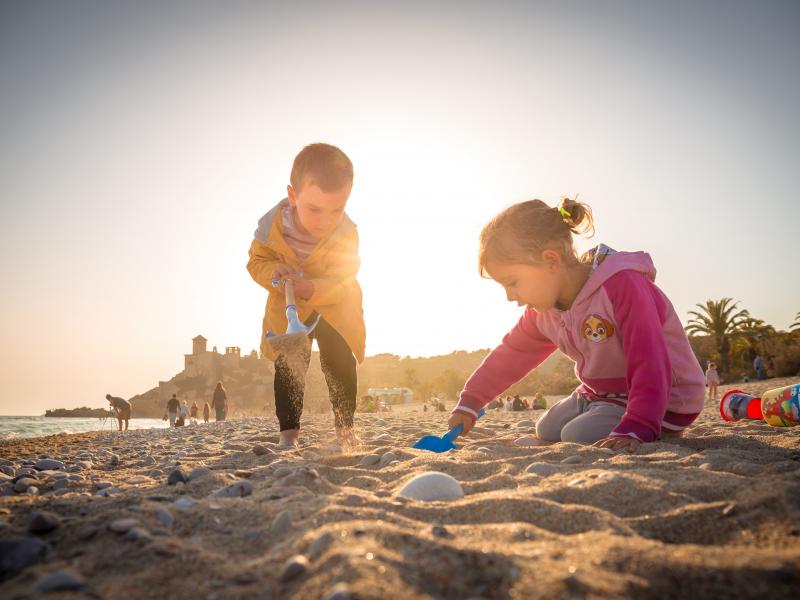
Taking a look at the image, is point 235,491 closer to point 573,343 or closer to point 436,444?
point 436,444

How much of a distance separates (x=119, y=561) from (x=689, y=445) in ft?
9.56

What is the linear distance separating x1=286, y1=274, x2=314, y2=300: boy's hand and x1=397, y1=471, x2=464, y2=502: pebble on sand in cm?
209

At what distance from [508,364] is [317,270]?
1.74m

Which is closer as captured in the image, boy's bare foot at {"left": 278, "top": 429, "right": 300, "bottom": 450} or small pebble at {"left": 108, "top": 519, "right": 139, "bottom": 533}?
small pebble at {"left": 108, "top": 519, "right": 139, "bottom": 533}

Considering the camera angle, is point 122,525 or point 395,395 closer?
point 122,525

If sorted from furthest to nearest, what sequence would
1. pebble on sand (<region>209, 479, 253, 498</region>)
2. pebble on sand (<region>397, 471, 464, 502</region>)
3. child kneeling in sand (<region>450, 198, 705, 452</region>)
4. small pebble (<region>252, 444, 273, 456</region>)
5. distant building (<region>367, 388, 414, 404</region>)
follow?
distant building (<region>367, 388, 414, 404</region>) < small pebble (<region>252, 444, 273, 456</region>) < child kneeling in sand (<region>450, 198, 705, 452</region>) < pebble on sand (<region>209, 479, 253, 498</region>) < pebble on sand (<region>397, 471, 464, 502</region>)

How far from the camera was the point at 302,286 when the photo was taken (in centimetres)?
365

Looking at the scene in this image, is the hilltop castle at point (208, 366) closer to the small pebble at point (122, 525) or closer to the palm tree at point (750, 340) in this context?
the palm tree at point (750, 340)

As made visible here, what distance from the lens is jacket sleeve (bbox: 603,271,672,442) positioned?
9.17 ft

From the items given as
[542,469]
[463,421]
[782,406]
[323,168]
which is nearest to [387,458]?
[542,469]

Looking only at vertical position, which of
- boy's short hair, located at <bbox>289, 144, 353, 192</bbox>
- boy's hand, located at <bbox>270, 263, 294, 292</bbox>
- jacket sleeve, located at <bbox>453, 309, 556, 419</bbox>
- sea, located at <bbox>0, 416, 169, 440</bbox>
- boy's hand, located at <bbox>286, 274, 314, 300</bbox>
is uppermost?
boy's short hair, located at <bbox>289, 144, 353, 192</bbox>

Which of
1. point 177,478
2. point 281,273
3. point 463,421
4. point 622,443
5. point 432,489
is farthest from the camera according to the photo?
point 463,421

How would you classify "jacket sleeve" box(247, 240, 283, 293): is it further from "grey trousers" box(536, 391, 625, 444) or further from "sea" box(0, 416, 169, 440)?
"sea" box(0, 416, 169, 440)

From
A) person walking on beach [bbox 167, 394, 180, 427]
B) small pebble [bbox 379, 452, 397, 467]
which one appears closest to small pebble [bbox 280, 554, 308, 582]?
small pebble [bbox 379, 452, 397, 467]
